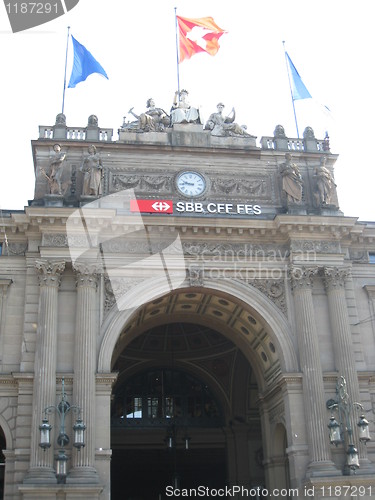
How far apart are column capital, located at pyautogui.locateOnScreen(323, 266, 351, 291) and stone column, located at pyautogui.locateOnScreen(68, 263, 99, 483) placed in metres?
9.78

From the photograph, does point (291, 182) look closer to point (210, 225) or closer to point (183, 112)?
point (210, 225)

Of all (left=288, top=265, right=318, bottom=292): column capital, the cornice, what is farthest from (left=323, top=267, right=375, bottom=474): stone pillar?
the cornice

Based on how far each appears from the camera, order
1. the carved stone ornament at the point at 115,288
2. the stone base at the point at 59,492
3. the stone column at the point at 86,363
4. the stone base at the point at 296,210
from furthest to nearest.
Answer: the stone base at the point at 296,210, the carved stone ornament at the point at 115,288, the stone column at the point at 86,363, the stone base at the point at 59,492

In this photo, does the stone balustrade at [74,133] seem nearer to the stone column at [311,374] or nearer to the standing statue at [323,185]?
the standing statue at [323,185]

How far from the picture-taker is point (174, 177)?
1190 inches

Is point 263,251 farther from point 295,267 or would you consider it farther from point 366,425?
point 366,425

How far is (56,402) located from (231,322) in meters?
9.79

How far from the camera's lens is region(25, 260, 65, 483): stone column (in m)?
23.9

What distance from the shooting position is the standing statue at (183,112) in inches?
1257

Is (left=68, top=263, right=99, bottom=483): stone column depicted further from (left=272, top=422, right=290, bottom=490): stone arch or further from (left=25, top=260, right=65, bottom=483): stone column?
(left=272, top=422, right=290, bottom=490): stone arch

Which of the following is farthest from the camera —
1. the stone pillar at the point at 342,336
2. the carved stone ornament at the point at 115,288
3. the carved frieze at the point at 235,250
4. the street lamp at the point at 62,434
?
the carved frieze at the point at 235,250


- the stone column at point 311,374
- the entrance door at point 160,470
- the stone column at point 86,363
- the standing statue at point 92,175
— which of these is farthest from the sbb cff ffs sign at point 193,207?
the entrance door at point 160,470

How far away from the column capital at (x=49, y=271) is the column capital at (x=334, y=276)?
11150mm

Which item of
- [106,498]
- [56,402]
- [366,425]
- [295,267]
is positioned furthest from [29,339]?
[366,425]
